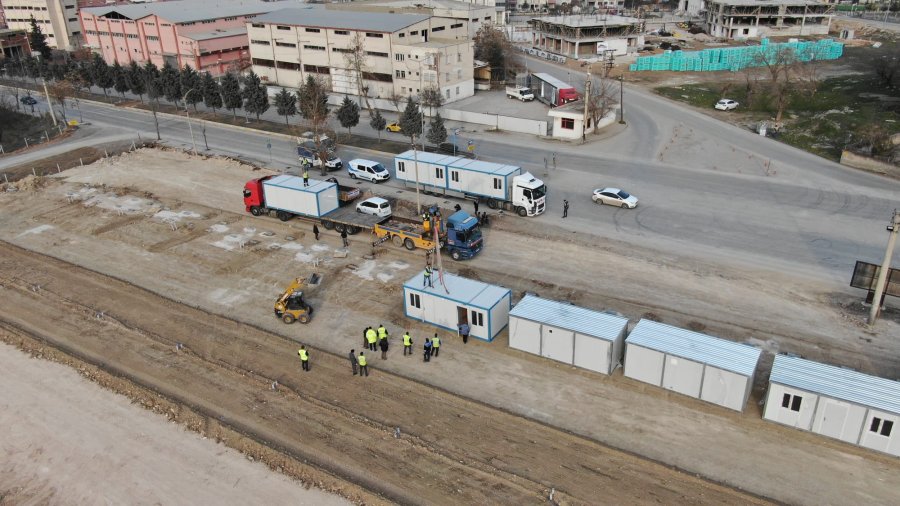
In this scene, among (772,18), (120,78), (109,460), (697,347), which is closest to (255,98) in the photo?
(120,78)

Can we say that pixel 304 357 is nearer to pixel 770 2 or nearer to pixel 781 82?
pixel 781 82

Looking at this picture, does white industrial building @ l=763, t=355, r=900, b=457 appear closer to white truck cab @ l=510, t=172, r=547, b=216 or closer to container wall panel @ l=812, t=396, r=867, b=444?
container wall panel @ l=812, t=396, r=867, b=444

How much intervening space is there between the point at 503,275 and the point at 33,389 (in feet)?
72.2

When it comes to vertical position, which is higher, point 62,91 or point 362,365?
point 62,91

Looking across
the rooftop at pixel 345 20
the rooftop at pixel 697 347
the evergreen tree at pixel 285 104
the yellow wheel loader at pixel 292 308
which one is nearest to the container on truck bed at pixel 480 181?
the yellow wheel loader at pixel 292 308

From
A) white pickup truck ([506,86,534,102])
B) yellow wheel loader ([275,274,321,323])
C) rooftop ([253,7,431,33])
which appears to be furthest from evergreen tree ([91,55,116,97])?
yellow wheel loader ([275,274,321,323])

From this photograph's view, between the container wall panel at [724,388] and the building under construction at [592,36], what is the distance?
83730 mm

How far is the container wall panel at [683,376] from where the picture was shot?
2319 centimetres

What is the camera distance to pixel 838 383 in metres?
21.8

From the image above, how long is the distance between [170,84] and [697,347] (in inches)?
2650

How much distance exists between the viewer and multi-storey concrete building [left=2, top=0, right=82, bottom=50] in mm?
117625

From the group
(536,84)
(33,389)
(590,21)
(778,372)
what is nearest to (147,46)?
(536,84)

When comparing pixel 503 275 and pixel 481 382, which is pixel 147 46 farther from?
pixel 481 382

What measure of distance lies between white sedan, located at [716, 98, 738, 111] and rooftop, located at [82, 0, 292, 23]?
73.1m
